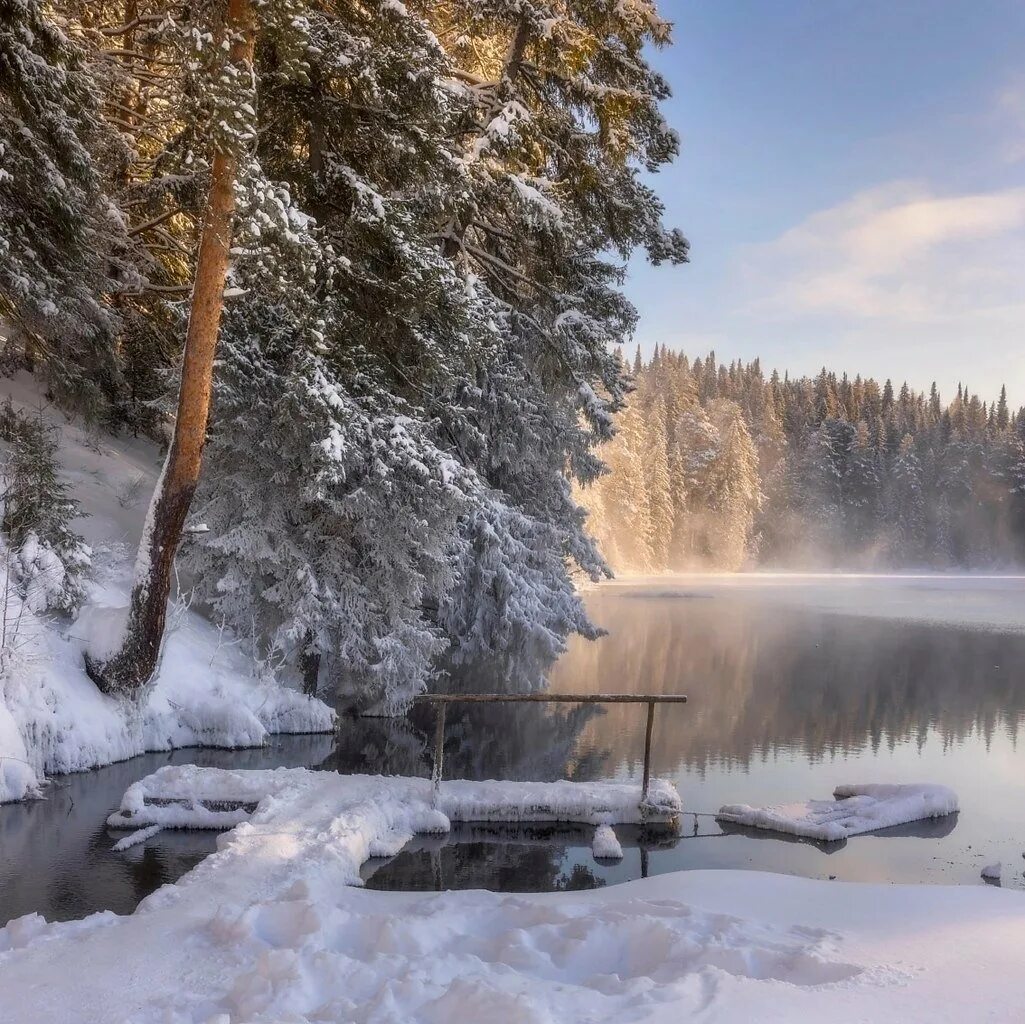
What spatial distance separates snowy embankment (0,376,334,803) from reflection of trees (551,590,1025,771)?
5575 millimetres

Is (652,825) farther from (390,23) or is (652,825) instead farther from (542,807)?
(390,23)

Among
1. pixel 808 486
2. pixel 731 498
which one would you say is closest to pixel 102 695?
pixel 731 498

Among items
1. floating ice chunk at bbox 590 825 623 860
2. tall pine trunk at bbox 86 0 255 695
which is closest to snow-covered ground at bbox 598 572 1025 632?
floating ice chunk at bbox 590 825 623 860

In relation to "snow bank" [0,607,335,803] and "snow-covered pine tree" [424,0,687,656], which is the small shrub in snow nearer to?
"snow bank" [0,607,335,803]

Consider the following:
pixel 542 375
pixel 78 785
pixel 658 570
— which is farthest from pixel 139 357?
pixel 658 570

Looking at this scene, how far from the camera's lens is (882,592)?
5791cm

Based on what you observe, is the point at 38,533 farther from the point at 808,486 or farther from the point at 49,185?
the point at 808,486

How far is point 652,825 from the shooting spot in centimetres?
951

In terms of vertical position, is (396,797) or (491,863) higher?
(396,797)

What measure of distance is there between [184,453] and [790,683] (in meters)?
15.3

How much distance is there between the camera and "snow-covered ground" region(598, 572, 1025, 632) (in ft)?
131

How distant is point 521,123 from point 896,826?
10.9 m

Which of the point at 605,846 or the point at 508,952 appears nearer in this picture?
the point at 508,952

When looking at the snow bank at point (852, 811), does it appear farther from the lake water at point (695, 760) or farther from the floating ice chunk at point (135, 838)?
the floating ice chunk at point (135, 838)
